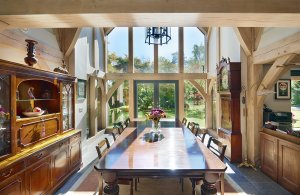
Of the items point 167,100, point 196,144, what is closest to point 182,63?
point 167,100

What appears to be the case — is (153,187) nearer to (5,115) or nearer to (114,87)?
(5,115)

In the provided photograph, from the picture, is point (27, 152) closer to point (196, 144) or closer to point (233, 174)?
point (196, 144)

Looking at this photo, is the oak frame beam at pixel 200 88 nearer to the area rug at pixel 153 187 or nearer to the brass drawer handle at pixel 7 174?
the area rug at pixel 153 187

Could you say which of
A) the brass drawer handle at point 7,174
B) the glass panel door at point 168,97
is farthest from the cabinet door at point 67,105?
the glass panel door at point 168,97

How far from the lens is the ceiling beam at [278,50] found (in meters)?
3.17

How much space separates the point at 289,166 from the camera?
3.35m

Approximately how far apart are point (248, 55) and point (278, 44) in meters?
0.96

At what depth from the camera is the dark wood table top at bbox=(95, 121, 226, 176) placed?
6.95 ft

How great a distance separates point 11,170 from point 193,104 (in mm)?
6972

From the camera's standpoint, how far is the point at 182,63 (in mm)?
8328

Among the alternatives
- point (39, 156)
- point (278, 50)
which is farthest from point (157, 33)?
point (39, 156)

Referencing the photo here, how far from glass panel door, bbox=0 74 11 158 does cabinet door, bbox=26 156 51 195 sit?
0.42 meters

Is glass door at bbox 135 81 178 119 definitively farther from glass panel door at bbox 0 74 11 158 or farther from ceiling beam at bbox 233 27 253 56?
glass panel door at bbox 0 74 11 158

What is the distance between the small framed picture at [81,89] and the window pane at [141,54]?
2817 millimetres
